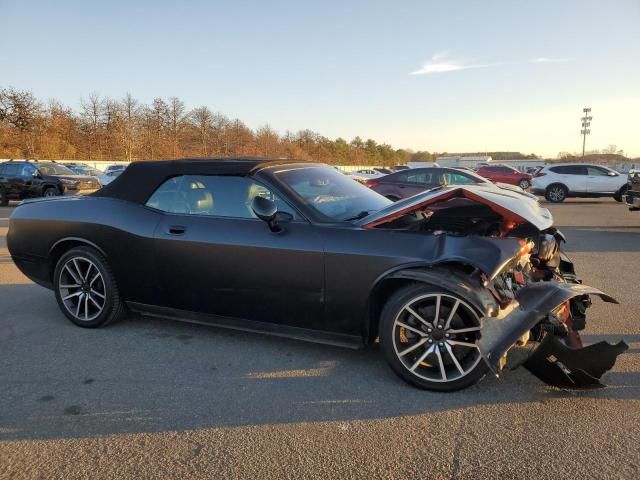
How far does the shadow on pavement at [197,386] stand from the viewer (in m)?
2.75

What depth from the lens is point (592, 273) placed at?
6410mm

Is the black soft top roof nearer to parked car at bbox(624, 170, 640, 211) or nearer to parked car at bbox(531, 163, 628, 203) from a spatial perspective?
parked car at bbox(624, 170, 640, 211)

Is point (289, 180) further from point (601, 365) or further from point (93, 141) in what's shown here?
point (93, 141)

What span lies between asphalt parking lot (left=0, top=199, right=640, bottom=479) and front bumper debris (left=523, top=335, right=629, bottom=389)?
0.10 m

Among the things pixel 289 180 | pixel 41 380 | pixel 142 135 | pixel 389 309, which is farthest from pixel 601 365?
pixel 142 135

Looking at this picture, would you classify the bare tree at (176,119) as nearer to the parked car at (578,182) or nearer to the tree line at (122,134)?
the tree line at (122,134)

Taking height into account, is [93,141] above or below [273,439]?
above

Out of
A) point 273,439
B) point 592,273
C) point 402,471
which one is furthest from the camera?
point 592,273

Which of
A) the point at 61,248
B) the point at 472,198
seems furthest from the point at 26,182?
the point at 472,198

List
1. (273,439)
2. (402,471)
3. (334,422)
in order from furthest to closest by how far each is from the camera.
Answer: (334,422)
(273,439)
(402,471)

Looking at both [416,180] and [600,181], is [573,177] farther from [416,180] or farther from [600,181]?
[416,180]

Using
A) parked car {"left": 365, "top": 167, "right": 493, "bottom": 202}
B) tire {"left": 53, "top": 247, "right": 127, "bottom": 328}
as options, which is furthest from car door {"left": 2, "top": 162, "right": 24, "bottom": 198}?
tire {"left": 53, "top": 247, "right": 127, "bottom": 328}

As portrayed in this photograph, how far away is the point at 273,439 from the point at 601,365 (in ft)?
6.90

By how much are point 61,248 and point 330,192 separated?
2.62 m
